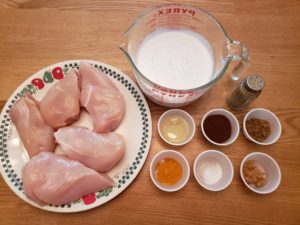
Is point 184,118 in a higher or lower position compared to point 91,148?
higher

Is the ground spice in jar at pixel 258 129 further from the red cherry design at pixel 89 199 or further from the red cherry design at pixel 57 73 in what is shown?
the red cherry design at pixel 57 73

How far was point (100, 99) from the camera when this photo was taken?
3.36 feet

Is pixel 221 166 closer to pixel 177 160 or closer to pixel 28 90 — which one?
pixel 177 160

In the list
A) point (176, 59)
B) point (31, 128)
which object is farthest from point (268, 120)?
point (31, 128)

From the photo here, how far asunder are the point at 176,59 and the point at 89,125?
0.41 metres

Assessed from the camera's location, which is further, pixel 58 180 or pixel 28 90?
pixel 28 90

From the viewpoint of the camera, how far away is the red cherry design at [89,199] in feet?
3.06

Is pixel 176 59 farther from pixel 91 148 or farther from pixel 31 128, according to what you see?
pixel 31 128

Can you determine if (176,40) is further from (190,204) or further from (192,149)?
(190,204)

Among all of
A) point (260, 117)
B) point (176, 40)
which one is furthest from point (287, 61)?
point (176, 40)

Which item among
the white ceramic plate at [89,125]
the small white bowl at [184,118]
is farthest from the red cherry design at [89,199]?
the small white bowl at [184,118]

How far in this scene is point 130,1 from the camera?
48.6 inches

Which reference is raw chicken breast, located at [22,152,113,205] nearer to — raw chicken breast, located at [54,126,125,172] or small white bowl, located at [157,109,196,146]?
raw chicken breast, located at [54,126,125,172]

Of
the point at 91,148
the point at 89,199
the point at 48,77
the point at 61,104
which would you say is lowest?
the point at 89,199
